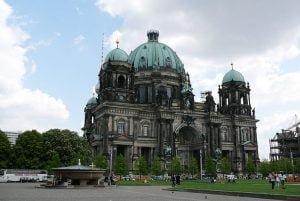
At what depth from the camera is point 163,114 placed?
3452 inches

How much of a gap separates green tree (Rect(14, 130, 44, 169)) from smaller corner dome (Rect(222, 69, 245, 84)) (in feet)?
174

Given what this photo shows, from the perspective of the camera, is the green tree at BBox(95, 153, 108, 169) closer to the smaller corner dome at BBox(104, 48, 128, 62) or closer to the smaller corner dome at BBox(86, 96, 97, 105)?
the smaller corner dome at BBox(104, 48, 128, 62)

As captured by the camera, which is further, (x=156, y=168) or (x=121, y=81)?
(x=121, y=81)

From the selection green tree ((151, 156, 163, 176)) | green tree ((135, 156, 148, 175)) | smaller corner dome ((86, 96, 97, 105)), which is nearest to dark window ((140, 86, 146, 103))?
Answer: green tree ((151, 156, 163, 176))

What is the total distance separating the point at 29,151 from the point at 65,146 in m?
7.93

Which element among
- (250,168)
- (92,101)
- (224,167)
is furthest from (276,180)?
(92,101)

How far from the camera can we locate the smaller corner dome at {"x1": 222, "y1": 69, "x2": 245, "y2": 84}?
344ft

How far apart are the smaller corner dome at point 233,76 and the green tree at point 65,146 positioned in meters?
46.0

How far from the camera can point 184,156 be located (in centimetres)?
9569

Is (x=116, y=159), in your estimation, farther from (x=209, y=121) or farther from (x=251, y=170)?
(x=251, y=170)

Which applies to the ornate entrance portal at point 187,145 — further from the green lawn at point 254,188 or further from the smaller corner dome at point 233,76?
the green lawn at point 254,188

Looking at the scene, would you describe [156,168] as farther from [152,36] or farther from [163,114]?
[152,36]

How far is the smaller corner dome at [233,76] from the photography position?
10495cm

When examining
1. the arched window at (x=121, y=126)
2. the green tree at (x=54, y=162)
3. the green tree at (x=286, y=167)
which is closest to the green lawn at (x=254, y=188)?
the green tree at (x=54, y=162)
